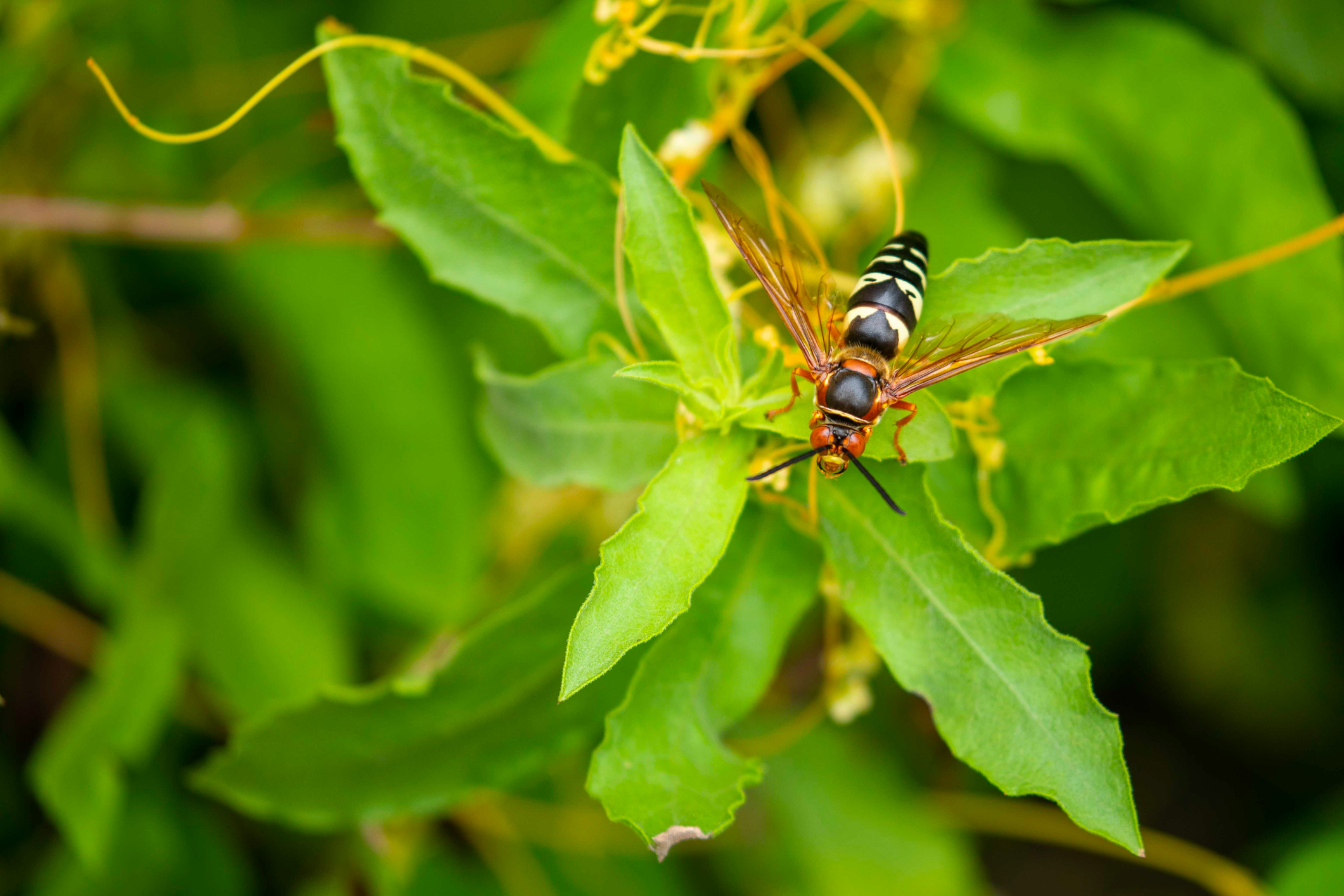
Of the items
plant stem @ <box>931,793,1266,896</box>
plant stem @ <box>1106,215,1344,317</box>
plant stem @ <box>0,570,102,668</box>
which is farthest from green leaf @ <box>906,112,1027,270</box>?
plant stem @ <box>0,570,102,668</box>

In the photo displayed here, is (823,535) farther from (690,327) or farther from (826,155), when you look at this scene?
(826,155)

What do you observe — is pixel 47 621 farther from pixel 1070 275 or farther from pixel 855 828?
pixel 1070 275

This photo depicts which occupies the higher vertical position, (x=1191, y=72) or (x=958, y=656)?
(x=1191, y=72)

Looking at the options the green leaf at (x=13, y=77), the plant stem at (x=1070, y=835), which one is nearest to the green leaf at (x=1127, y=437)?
the plant stem at (x=1070, y=835)

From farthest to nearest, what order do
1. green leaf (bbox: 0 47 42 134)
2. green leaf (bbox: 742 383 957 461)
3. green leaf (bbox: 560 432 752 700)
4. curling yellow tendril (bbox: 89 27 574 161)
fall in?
green leaf (bbox: 0 47 42 134) → curling yellow tendril (bbox: 89 27 574 161) → green leaf (bbox: 742 383 957 461) → green leaf (bbox: 560 432 752 700)

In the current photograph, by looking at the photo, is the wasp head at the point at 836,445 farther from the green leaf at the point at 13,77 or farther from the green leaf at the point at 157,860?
the green leaf at the point at 157,860

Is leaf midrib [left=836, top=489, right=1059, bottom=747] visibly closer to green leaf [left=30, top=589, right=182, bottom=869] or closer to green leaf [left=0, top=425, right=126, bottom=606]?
green leaf [left=30, top=589, right=182, bottom=869]

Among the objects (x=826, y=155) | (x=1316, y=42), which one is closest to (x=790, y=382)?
(x=826, y=155)
